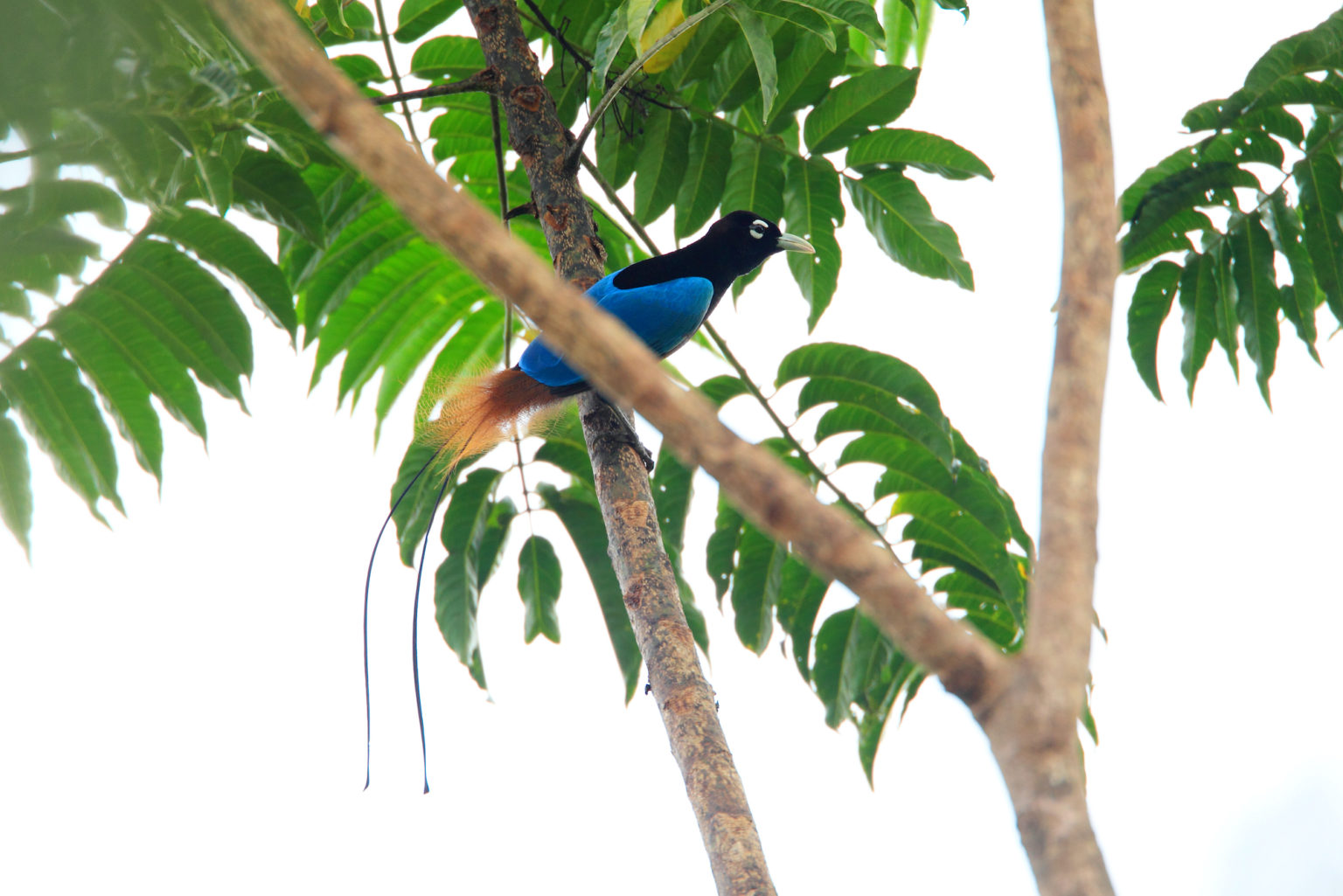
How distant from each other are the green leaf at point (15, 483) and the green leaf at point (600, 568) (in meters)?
1.16

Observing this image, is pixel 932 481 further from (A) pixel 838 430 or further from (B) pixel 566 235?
(B) pixel 566 235

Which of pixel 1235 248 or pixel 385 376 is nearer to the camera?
pixel 1235 248

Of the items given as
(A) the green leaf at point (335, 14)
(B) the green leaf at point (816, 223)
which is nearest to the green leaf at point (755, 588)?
(B) the green leaf at point (816, 223)

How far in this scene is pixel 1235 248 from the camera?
277 centimetres

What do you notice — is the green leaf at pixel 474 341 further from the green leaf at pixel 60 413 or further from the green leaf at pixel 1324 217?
the green leaf at pixel 1324 217

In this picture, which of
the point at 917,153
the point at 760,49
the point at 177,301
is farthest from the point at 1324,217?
the point at 177,301

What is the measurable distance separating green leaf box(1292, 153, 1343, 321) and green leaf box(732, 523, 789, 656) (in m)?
1.63

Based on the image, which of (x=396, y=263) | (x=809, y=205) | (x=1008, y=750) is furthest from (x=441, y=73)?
(x=1008, y=750)

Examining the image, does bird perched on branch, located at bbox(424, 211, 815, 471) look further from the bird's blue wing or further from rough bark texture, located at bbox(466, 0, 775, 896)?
rough bark texture, located at bbox(466, 0, 775, 896)

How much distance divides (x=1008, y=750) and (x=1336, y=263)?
2.63m

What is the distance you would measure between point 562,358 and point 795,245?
2.55 ft

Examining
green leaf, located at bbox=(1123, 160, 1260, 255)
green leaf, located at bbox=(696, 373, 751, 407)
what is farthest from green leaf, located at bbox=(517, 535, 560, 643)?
green leaf, located at bbox=(1123, 160, 1260, 255)

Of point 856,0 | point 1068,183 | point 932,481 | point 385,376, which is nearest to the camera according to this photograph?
point 1068,183

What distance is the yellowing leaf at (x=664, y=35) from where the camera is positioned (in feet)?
6.72
